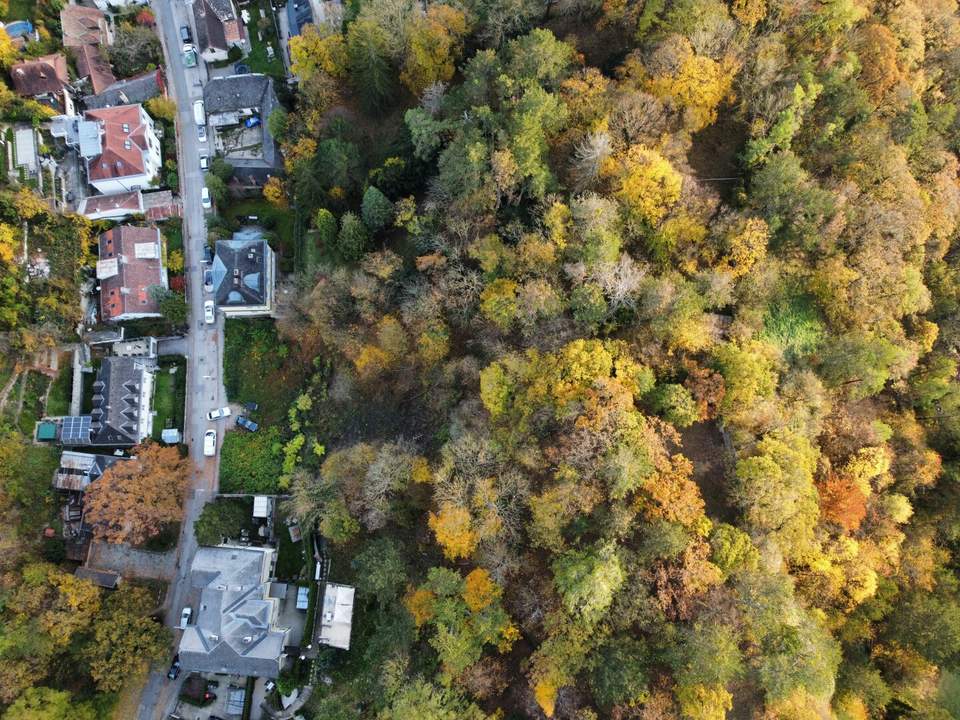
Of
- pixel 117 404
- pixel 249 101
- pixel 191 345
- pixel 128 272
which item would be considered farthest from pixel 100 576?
pixel 249 101

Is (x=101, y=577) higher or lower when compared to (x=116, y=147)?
lower

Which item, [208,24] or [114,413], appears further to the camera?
[208,24]

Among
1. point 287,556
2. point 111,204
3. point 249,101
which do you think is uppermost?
point 249,101

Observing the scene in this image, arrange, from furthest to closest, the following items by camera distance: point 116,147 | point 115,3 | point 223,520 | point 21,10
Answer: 1. point 115,3
2. point 21,10
3. point 116,147
4. point 223,520

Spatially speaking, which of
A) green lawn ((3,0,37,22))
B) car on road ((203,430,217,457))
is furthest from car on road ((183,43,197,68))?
car on road ((203,430,217,457))

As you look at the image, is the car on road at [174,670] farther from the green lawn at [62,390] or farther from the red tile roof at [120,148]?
the red tile roof at [120,148]

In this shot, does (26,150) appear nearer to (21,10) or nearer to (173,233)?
(173,233)

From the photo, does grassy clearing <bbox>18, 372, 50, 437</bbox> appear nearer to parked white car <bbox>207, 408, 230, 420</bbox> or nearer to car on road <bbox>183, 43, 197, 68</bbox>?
parked white car <bbox>207, 408, 230, 420</bbox>
